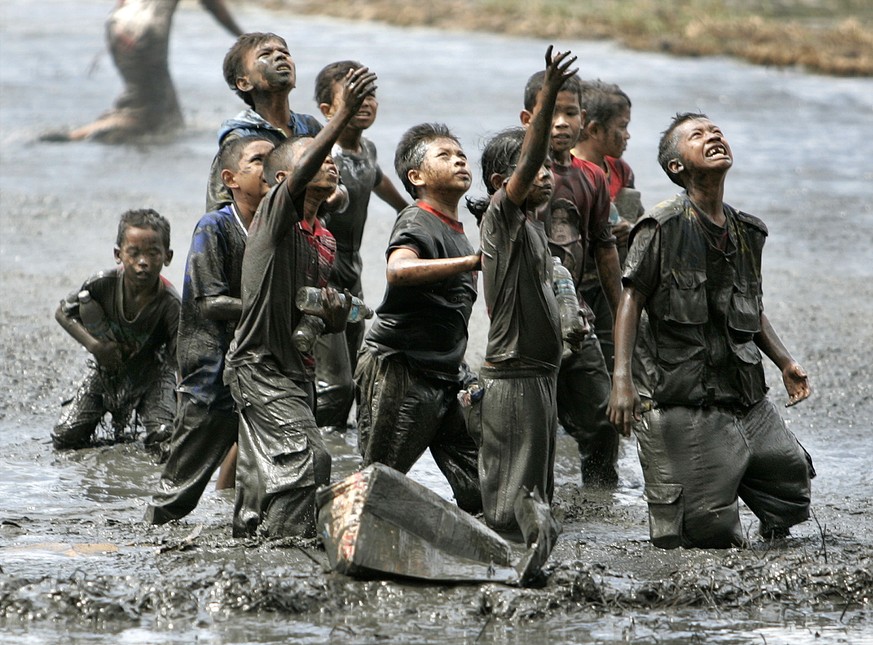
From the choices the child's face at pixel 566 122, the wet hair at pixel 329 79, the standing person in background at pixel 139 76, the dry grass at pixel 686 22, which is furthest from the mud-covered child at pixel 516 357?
the dry grass at pixel 686 22

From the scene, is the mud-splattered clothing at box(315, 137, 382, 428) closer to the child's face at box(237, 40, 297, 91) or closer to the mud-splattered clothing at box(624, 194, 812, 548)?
the child's face at box(237, 40, 297, 91)

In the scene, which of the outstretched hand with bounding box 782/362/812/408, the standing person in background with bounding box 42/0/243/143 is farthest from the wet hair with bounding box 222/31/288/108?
the standing person in background with bounding box 42/0/243/143

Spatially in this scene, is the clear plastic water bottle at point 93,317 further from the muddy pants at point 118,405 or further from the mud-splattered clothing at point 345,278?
the mud-splattered clothing at point 345,278

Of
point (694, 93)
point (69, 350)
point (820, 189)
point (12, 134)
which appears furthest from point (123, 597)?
point (694, 93)

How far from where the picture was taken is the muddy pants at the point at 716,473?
19.8ft

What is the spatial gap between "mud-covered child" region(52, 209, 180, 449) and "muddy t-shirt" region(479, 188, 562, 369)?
2.37 meters

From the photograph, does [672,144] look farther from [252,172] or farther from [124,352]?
[124,352]

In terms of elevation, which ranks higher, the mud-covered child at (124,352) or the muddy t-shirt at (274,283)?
the muddy t-shirt at (274,283)

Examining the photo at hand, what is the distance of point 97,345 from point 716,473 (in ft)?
10.8

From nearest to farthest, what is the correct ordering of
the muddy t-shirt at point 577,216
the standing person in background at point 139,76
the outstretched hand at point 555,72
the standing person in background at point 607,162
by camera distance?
the outstretched hand at point 555,72, the muddy t-shirt at point 577,216, the standing person in background at point 607,162, the standing person in background at point 139,76

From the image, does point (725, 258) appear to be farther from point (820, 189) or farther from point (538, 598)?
point (820, 189)

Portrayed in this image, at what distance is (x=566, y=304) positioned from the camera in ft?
19.7

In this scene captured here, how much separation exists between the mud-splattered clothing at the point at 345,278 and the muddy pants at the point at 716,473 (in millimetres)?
1842

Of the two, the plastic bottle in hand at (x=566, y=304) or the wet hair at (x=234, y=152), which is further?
the wet hair at (x=234, y=152)
